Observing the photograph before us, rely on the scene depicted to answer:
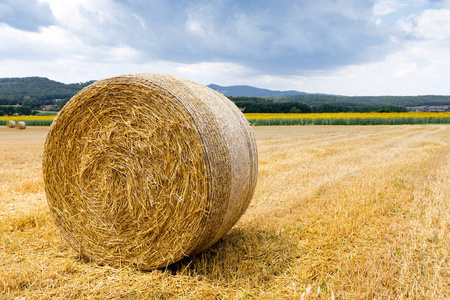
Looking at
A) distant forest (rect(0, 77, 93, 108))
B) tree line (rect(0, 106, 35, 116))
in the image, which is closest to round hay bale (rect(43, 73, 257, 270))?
tree line (rect(0, 106, 35, 116))

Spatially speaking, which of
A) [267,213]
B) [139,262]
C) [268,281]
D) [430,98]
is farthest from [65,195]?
[430,98]

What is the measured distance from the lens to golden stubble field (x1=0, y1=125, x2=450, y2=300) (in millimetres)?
3258

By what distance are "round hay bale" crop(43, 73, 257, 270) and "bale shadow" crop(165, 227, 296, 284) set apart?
0.71 ft

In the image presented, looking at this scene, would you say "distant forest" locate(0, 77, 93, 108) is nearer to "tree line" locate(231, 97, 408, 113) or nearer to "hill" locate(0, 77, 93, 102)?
"hill" locate(0, 77, 93, 102)

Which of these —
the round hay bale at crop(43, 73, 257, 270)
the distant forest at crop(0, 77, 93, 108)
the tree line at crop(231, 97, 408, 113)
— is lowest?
the round hay bale at crop(43, 73, 257, 270)

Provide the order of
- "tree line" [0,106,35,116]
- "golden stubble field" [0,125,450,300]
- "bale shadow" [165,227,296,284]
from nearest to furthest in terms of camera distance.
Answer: "golden stubble field" [0,125,450,300] → "bale shadow" [165,227,296,284] → "tree line" [0,106,35,116]

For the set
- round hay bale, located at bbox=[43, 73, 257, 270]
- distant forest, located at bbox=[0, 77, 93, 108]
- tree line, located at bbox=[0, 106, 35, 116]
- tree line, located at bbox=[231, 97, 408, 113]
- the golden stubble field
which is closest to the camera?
the golden stubble field

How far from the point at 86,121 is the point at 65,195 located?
3.10 ft

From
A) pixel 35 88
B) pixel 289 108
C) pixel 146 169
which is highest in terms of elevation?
pixel 35 88

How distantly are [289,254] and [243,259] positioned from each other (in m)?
0.54

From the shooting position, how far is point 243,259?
12.8ft

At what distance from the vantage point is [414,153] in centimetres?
1171

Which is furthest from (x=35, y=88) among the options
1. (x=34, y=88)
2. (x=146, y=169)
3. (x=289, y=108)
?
(x=146, y=169)

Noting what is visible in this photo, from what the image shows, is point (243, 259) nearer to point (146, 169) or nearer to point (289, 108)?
point (146, 169)
